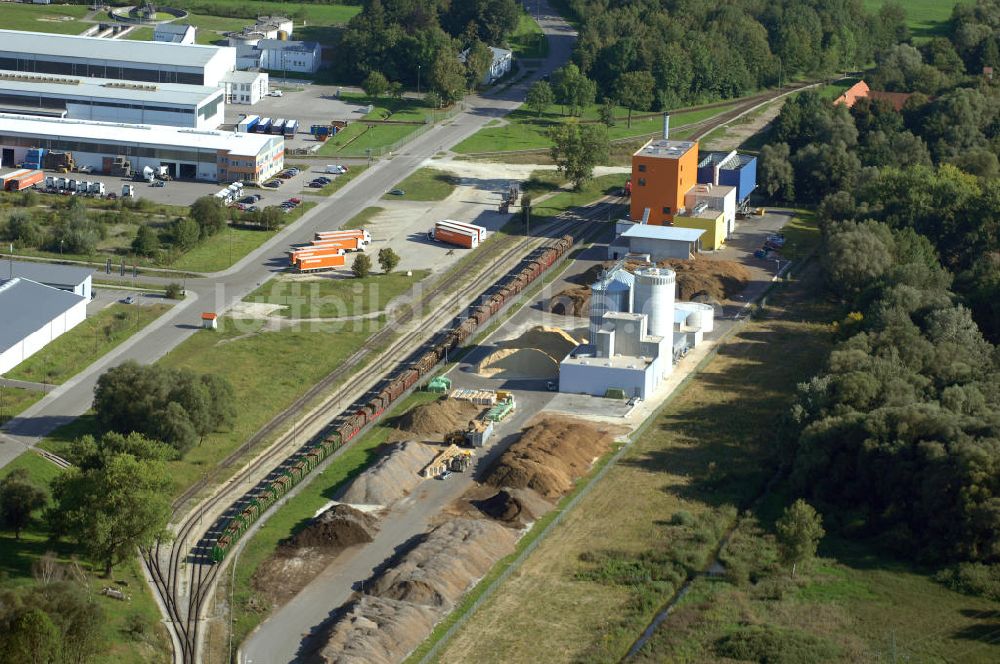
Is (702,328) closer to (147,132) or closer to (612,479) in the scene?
(612,479)

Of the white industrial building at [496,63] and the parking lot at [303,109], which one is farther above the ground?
the white industrial building at [496,63]

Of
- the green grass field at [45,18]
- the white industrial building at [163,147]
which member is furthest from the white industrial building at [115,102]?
the green grass field at [45,18]

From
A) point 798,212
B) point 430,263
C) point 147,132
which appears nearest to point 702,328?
point 430,263

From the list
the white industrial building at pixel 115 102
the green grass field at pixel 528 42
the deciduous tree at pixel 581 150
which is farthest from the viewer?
the green grass field at pixel 528 42

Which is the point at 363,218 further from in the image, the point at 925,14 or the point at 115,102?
the point at 925,14

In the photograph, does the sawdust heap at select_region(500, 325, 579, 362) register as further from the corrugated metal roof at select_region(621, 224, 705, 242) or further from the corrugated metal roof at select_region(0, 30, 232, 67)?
the corrugated metal roof at select_region(0, 30, 232, 67)

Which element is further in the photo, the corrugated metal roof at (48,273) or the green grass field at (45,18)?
the green grass field at (45,18)

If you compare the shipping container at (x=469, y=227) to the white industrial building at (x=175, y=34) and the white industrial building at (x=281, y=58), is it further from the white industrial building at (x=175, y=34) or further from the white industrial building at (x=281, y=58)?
the white industrial building at (x=175, y=34)
